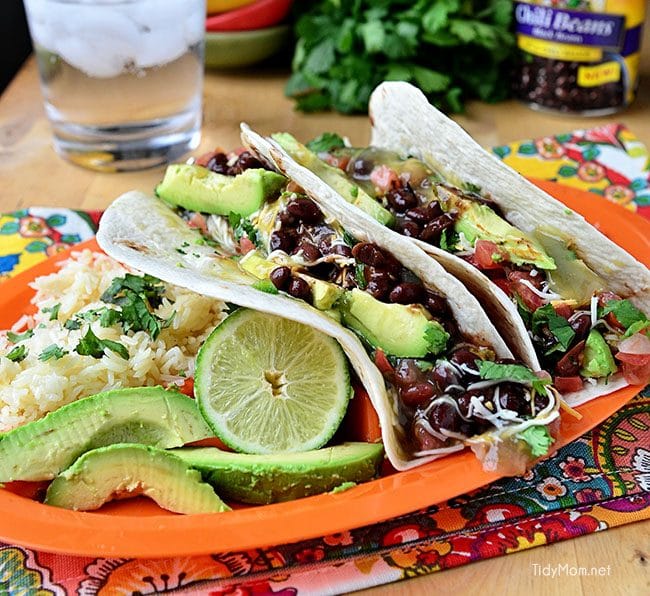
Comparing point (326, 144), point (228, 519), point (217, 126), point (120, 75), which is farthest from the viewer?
point (217, 126)

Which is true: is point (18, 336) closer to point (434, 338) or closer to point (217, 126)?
point (434, 338)

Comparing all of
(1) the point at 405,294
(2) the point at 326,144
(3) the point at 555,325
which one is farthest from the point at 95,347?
(3) the point at 555,325

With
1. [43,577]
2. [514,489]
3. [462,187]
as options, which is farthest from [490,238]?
[43,577]

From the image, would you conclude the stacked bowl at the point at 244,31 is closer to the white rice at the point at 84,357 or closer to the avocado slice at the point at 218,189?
the avocado slice at the point at 218,189

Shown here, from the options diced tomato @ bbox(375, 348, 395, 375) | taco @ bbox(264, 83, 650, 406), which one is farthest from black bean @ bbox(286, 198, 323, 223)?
diced tomato @ bbox(375, 348, 395, 375)

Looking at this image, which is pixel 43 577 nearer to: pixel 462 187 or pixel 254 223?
pixel 254 223

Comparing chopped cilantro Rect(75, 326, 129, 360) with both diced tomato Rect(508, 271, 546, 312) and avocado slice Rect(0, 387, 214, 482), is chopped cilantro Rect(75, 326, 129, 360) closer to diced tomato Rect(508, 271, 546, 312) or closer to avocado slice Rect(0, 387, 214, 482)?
avocado slice Rect(0, 387, 214, 482)
